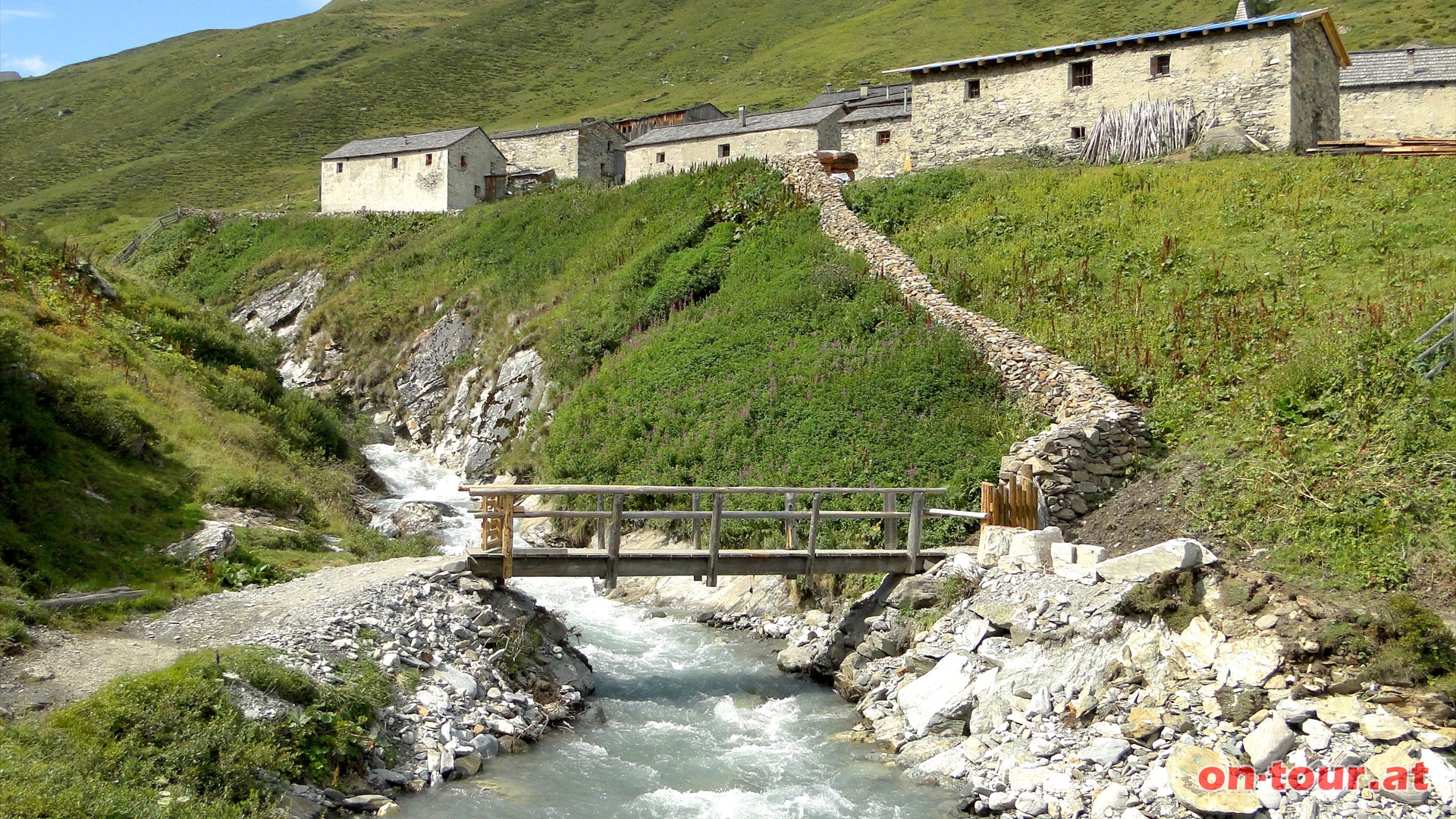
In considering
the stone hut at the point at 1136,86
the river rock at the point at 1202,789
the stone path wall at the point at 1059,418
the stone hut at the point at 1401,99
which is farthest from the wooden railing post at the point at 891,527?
the stone hut at the point at 1401,99

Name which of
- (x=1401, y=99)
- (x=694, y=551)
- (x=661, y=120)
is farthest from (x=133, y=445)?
(x=661, y=120)

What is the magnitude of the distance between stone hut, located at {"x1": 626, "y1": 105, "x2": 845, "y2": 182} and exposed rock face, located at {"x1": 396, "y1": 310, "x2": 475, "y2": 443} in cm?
1313

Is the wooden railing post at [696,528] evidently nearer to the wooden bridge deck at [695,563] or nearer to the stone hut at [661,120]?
the wooden bridge deck at [695,563]

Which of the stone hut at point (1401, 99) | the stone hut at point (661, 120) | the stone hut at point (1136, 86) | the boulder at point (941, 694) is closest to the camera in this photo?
the boulder at point (941, 694)

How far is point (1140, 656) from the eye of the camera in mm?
13289

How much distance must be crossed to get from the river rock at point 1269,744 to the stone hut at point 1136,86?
84.9ft

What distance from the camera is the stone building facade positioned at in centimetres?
4141

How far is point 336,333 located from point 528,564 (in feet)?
95.3

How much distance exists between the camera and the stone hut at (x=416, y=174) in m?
54.0

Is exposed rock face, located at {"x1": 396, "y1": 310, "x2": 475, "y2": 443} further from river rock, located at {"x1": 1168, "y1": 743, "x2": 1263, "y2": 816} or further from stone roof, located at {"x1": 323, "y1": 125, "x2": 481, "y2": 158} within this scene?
river rock, located at {"x1": 1168, "y1": 743, "x2": 1263, "y2": 816}

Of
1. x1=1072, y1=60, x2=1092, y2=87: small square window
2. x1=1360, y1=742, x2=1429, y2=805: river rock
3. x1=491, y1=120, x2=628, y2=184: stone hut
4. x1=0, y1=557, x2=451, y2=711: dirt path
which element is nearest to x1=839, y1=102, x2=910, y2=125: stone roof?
x1=1072, y1=60, x2=1092, y2=87: small square window

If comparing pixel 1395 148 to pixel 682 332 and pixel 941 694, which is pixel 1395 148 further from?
pixel 941 694

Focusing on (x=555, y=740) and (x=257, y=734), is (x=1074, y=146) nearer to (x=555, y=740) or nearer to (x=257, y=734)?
(x=555, y=740)

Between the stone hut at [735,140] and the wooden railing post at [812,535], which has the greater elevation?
the stone hut at [735,140]
